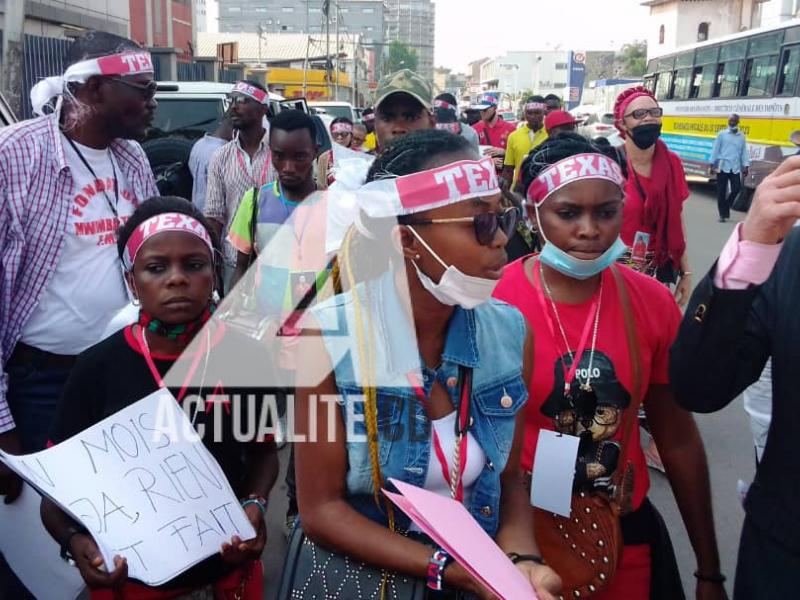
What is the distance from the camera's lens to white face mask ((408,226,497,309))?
197cm

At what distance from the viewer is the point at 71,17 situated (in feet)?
61.9

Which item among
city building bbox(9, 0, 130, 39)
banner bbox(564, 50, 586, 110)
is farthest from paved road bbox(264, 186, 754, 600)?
banner bbox(564, 50, 586, 110)

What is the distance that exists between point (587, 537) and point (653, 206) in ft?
Answer: 10.9

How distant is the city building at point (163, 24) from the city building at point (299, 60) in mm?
10250

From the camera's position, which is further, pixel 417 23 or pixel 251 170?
pixel 417 23

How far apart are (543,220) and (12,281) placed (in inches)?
70.5

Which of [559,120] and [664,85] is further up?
[664,85]

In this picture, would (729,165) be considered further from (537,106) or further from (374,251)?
(374,251)

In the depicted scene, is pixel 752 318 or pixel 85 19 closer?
pixel 752 318

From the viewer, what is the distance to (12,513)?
8.95ft

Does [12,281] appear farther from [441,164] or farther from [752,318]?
[752,318]

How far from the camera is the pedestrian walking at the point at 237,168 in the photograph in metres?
5.36

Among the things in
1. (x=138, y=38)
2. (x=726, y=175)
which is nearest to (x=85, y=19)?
(x=138, y=38)

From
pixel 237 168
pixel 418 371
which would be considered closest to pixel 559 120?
pixel 237 168
